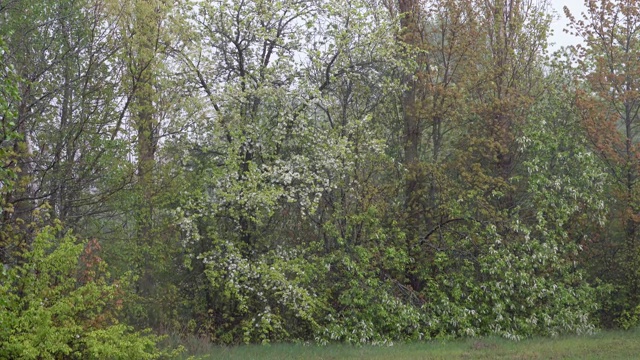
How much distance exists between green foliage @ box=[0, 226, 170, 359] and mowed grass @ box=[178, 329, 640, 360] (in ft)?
6.11

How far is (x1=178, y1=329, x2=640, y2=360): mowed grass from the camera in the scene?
13.1m

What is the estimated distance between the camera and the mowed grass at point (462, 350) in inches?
515

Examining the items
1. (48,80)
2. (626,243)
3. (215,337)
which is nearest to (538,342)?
(626,243)

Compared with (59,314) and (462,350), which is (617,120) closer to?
(462,350)

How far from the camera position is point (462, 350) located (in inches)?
543

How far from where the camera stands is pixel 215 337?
53.4 ft

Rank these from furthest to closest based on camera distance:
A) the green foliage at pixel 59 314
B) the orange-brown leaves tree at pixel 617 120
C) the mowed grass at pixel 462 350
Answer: the orange-brown leaves tree at pixel 617 120
the mowed grass at pixel 462 350
the green foliage at pixel 59 314

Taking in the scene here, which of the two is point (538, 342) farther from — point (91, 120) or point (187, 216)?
point (91, 120)

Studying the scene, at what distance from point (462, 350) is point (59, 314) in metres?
7.59

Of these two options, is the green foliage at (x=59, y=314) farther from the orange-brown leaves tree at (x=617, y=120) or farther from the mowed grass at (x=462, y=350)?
the orange-brown leaves tree at (x=617, y=120)

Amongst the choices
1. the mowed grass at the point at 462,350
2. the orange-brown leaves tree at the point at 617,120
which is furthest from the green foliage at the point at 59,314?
the orange-brown leaves tree at the point at 617,120

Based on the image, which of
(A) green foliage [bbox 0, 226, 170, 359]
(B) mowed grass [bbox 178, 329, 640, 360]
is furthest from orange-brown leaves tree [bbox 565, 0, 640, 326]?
(A) green foliage [bbox 0, 226, 170, 359]

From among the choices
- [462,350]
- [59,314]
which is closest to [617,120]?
[462,350]

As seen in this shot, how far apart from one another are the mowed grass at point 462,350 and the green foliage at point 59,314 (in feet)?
6.11
